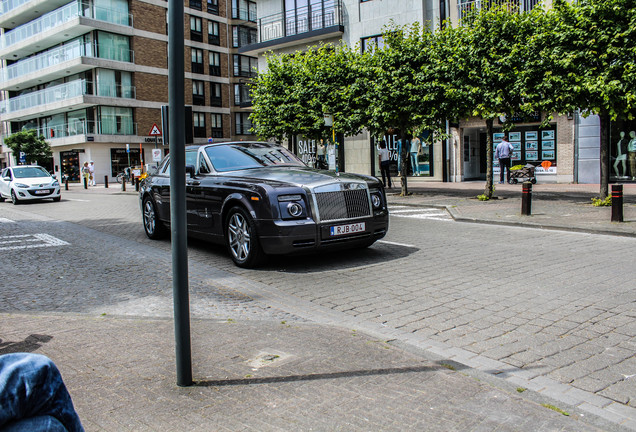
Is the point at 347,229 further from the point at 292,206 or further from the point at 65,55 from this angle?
the point at 65,55

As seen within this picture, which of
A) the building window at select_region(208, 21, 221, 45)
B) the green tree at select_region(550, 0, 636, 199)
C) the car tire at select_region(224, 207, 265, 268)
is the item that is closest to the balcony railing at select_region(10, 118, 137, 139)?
the building window at select_region(208, 21, 221, 45)

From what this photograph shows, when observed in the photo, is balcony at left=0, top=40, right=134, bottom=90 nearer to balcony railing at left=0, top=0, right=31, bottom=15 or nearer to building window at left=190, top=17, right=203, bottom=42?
balcony railing at left=0, top=0, right=31, bottom=15

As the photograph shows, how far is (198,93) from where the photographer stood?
178 ft

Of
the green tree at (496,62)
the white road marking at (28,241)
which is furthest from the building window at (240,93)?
the white road marking at (28,241)

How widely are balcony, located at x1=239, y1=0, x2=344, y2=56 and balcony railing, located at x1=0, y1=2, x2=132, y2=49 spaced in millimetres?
17991

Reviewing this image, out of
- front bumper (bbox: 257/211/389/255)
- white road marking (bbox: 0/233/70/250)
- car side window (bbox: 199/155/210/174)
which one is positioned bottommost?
white road marking (bbox: 0/233/70/250)

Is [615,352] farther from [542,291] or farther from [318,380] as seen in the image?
[318,380]

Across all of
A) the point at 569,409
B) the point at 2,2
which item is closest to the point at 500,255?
the point at 569,409

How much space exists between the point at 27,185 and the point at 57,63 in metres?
30.1

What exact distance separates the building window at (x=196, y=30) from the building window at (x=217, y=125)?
7731mm

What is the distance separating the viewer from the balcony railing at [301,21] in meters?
30.1

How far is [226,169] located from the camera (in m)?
8.13

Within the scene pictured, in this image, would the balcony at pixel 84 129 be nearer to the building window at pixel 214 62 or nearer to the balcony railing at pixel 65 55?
the balcony railing at pixel 65 55

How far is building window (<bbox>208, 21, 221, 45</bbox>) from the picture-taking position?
55522 millimetres
